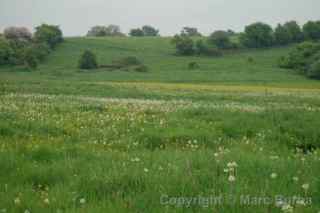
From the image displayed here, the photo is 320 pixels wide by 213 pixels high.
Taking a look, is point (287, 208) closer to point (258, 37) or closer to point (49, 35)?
point (49, 35)

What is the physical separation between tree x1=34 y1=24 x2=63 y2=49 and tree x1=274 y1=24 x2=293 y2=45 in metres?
63.1

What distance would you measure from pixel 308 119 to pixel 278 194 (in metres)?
8.38

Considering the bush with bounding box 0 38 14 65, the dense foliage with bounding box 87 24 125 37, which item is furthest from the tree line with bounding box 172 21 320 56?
the dense foliage with bounding box 87 24 125 37

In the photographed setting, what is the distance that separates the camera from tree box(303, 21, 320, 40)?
120250 mm

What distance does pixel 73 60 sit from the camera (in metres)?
97.6

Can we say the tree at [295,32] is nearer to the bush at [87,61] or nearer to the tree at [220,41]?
the tree at [220,41]

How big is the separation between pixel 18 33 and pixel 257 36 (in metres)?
66.5

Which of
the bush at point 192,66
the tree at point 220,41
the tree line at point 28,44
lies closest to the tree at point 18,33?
the tree line at point 28,44

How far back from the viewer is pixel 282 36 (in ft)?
396

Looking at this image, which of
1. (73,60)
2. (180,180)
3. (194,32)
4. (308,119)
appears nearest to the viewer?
(180,180)

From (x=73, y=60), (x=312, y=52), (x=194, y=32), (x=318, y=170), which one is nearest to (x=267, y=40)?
(x=312, y=52)

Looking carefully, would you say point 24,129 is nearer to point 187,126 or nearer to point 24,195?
point 187,126

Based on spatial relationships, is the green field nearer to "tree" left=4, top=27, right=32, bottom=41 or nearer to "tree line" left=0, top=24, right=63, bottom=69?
"tree line" left=0, top=24, right=63, bottom=69

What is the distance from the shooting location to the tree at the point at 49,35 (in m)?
111
